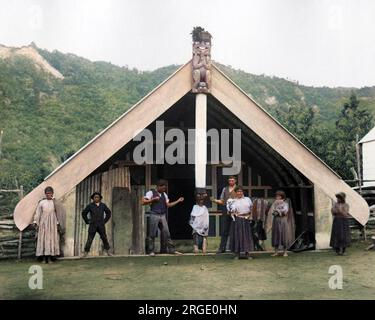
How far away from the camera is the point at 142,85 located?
201 ft

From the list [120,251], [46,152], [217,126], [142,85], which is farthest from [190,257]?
[142,85]

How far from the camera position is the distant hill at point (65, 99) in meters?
41.2

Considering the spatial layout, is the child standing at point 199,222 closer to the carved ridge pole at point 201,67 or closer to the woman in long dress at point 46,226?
the carved ridge pole at point 201,67

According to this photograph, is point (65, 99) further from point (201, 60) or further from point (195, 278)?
point (195, 278)

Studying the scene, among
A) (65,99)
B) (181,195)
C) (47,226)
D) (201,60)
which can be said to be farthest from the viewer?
(65,99)

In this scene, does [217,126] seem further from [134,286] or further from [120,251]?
[134,286]

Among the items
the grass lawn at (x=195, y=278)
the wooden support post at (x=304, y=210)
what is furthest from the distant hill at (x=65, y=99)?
the grass lawn at (x=195, y=278)

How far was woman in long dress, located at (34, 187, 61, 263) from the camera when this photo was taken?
8.27 meters

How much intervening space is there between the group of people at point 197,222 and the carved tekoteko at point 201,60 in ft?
7.03

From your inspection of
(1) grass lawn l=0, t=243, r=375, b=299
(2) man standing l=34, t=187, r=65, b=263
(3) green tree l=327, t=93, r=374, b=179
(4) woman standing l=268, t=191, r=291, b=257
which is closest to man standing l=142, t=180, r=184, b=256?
(1) grass lawn l=0, t=243, r=375, b=299

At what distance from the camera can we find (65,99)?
2104 inches

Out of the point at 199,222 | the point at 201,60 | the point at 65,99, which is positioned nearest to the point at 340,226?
the point at 199,222

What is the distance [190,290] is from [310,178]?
4.60 meters

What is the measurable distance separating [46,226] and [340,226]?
6.00m
